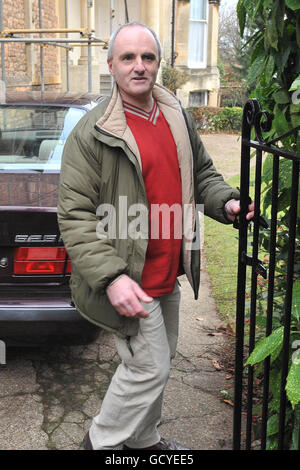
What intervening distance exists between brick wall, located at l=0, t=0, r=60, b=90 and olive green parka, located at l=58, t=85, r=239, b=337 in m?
9.28

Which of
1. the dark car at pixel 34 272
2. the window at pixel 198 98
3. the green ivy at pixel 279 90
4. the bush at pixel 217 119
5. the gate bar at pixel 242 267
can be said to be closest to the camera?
the green ivy at pixel 279 90

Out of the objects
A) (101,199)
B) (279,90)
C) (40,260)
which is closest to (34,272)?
(40,260)

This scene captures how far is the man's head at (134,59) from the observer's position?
241 cm

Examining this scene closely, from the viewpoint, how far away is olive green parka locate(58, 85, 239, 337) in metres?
2.26

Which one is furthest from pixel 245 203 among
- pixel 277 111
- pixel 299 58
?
pixel 299 58

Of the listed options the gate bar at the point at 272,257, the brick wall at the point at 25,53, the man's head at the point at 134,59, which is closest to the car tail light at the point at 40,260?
the man's head at the point at 134,59

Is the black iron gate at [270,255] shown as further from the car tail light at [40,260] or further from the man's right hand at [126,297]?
the car tail light at [40,260]

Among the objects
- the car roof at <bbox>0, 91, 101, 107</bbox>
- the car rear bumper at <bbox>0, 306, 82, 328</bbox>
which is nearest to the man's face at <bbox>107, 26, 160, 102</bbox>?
the car rear bumper at <bbox>0, 306, 82, 328</bbox>

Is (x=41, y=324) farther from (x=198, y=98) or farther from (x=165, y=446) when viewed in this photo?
(x=198, y=98)

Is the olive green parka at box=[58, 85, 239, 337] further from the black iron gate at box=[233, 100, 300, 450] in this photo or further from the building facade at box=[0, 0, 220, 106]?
the building facade at box=[0, 0, 220, 106]

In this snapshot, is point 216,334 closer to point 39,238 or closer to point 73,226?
point 39,238

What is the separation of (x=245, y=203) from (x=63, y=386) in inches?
71.7

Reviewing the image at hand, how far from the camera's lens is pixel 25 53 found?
12.3 meters

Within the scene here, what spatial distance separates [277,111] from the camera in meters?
2.30
